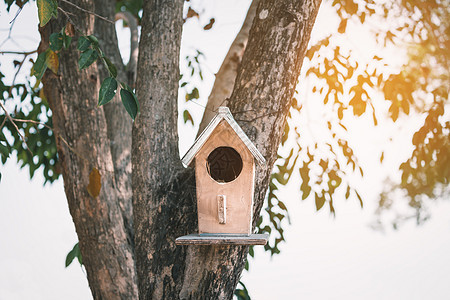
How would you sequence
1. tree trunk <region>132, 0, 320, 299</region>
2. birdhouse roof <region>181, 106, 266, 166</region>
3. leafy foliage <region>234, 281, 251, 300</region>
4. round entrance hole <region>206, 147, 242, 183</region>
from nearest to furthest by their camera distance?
birdhouse roof <region>181, 106, 266, 166</region>, tree trunk <region>132, 0, 320, 299</region>, round entrance hole <region>206, 147, 242, 183</region>, leafy foliage <region>234, 281, 251, 300</region>

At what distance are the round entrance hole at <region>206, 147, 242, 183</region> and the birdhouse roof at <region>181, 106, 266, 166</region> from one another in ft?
0.69

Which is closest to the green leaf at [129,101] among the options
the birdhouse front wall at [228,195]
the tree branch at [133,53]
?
the birdhouse front wall at [228,195]

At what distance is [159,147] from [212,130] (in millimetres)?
364

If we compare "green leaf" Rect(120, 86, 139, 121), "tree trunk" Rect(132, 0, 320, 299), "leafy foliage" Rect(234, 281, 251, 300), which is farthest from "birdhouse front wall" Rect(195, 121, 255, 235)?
"leafy foliage" Rect(234, 281, 251, 300)

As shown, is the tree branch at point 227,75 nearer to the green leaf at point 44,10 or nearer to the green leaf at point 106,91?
the green leaf at point 106,91

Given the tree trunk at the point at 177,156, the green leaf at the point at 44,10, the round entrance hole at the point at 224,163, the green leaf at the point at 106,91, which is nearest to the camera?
the green leaf at the point at 44,10

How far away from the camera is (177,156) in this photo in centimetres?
203

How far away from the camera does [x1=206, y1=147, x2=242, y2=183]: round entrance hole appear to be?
1908 mm

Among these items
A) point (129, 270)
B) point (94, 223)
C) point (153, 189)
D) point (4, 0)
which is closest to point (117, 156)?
point (94, 223)

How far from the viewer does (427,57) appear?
10.8 feet

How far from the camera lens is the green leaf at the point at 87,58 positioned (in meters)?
1.60

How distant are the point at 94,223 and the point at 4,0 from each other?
1.47 meters

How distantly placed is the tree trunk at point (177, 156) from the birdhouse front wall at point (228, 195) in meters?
0.10

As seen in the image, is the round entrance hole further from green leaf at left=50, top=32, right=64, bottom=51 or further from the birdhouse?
green leaf at left=50, top=32, right=64, bottom=51
